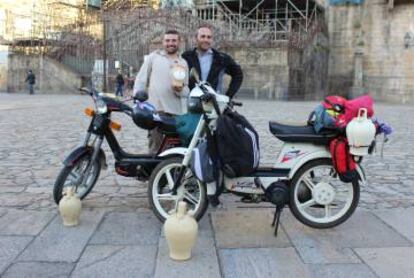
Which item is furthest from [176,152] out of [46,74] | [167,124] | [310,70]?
[46,74]

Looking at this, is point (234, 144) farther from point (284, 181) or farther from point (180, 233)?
point (180, 233)

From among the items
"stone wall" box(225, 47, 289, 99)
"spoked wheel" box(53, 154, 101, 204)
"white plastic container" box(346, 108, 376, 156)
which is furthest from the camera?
"stone wall" box(225, 47, 289, 99)

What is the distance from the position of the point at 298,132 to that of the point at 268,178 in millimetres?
493

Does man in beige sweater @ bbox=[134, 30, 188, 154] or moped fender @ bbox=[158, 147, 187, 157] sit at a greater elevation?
man in beige sweater @ bbox=[134, 30, 188, 154]

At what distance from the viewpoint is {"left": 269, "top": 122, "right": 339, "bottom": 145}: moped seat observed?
492cm

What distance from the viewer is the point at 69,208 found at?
501 centimetres

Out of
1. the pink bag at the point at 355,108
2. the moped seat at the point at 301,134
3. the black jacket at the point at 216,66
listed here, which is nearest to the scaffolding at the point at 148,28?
the black jacket at the point at 216,66

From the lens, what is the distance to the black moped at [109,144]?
17.5 feet

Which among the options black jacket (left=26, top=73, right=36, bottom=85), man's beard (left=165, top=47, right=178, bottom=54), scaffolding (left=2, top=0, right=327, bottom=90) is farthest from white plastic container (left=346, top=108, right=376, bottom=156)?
black jacket (left=26, top=73, right=36, bottom=85)

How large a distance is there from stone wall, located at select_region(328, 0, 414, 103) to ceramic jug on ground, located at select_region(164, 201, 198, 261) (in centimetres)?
3154

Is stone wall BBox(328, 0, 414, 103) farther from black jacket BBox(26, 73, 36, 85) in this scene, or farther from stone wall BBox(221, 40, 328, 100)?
black jacket BBox(26, 73, 36, 85)

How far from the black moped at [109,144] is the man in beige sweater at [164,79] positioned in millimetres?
516

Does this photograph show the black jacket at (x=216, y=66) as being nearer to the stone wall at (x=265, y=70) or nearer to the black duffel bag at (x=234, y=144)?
the black duffel bag at (x=234, y=144)

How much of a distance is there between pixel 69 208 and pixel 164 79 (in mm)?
1809
